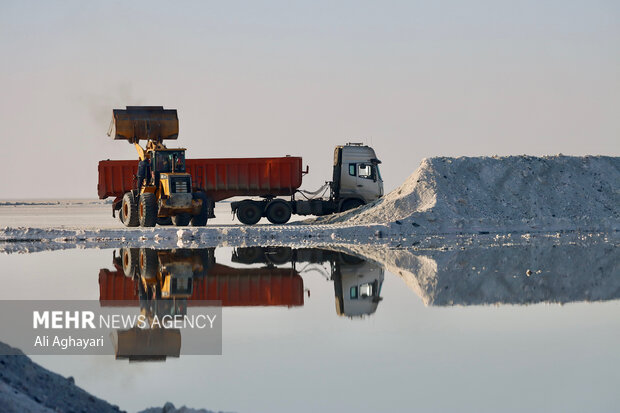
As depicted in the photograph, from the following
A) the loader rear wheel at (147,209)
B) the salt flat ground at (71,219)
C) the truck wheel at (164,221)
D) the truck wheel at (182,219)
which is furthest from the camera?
the salt flat ground at (71,219)

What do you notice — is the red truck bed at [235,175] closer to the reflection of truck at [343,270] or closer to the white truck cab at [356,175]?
the white truck cab at [356,175]

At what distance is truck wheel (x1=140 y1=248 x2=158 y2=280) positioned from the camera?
2112 cm

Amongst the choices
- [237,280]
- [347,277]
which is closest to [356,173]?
[347,277]

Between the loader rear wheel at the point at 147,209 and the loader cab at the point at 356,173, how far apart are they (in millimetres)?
9773

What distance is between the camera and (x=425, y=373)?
1009cm

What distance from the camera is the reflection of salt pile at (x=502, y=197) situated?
130 ft

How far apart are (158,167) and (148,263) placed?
10.9 meters

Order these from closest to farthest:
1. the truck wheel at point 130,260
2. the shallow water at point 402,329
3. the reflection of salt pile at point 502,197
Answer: the shallow water at point 402,329 → the truck wheel at point 130,260 → the reflection of salt pile at point 502,197

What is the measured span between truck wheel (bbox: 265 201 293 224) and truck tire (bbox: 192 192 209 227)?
441cm

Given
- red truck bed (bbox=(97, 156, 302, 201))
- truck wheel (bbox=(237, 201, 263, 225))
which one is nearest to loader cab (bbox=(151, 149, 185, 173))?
red truck bed (bbox=(97, 156, 302, 201))

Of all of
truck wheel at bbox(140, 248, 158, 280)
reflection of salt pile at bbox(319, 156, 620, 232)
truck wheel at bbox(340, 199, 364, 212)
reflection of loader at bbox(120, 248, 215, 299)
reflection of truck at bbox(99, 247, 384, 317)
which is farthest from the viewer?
truck wheel at bbox(340, 199, 364, 212)

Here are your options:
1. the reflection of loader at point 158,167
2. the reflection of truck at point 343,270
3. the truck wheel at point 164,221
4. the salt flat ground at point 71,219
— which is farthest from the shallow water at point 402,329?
the salt flat ground at point 71,219

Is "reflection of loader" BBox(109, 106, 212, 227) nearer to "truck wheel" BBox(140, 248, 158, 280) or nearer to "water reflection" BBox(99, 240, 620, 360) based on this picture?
"truck wheel" BBox(140, 248, 158, 280)

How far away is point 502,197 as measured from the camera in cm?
4275
